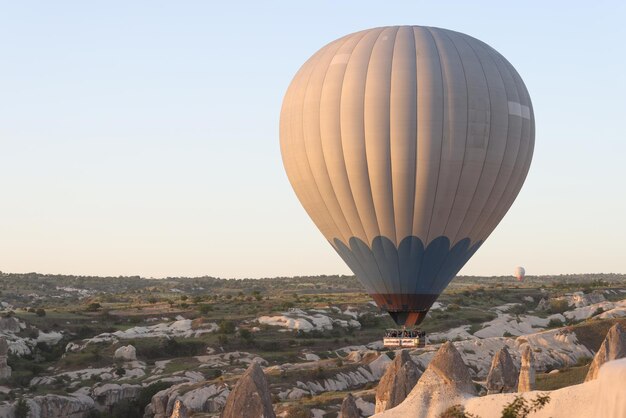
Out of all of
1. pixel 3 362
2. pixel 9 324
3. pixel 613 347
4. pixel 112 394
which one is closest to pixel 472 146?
pixel 613 347

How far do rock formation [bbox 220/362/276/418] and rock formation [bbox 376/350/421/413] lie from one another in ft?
40.9

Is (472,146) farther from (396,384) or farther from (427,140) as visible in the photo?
(396,384)

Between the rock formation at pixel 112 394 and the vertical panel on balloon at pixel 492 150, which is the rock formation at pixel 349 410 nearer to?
the vertical panel on balloon at pixel 492 150

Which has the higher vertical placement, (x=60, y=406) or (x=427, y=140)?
(x=427, y=140)

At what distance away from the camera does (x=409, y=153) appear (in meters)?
79.4

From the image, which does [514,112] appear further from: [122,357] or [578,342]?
[122,357]

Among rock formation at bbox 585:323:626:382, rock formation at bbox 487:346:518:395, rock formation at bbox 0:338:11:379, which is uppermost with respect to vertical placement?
rock formation at bbox 585:323:626:382

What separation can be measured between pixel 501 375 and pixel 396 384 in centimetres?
988

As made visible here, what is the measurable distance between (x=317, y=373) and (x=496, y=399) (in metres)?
74.0

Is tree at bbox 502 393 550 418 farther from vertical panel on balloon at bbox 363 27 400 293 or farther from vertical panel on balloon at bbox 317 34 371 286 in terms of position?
vertical panel on balloon at bbox 317 34 371 286

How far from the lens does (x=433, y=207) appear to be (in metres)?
79.9

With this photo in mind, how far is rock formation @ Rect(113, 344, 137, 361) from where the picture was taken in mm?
125562

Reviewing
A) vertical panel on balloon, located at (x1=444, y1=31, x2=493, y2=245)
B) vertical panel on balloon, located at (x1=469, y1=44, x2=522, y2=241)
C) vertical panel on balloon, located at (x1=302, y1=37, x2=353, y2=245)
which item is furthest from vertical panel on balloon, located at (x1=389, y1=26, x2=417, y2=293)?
vertical panel on balloon, located at (x1=469, y1=44, x2=522, y2=241)

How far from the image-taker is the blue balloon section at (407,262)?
80938mm
